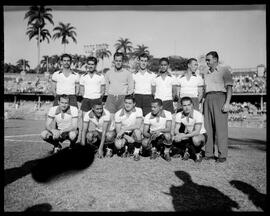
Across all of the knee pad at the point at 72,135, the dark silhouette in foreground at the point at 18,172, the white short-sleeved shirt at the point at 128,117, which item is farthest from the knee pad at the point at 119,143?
the dark silhouette in foreground at the point at 18,172

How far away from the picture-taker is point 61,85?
273 inches

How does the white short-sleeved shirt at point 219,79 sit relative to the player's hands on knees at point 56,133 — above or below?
above

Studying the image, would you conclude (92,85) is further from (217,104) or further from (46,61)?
(46,61)

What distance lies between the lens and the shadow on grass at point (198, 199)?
3.44m

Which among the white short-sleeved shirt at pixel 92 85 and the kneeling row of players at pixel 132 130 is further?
the white short-sleeved shirt at pixel 92 85

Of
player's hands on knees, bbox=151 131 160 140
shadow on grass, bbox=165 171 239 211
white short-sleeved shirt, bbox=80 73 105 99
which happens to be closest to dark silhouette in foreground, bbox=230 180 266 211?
shadow on grass, bbox=165 171 239 211

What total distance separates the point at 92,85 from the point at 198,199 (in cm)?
405

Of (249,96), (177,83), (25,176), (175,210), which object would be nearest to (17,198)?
(25,176)

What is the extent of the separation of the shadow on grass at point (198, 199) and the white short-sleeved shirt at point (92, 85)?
3.44 meters

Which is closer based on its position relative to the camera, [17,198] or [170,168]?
[17,198]

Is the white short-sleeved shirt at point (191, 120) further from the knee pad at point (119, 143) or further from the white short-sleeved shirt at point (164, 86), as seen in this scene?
the knee pad at point (119, 143)

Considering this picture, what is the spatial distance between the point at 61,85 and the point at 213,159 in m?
3.75

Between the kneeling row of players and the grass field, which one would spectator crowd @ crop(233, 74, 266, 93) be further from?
the grass field
